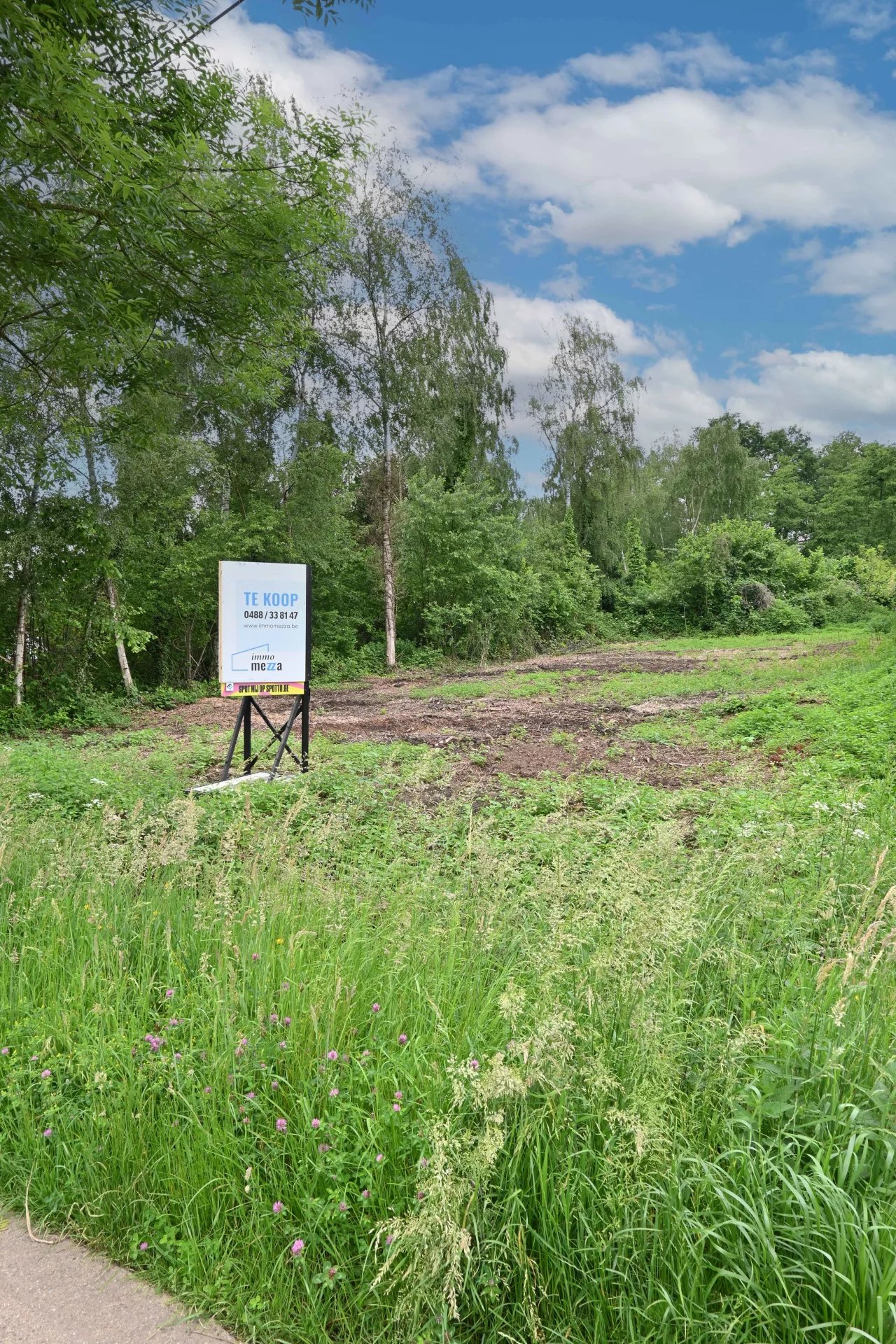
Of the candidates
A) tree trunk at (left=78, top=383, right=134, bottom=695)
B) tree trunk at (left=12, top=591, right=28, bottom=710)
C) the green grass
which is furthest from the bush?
the green grass

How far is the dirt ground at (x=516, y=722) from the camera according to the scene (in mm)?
8336

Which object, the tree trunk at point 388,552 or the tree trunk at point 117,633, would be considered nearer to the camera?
the tree trunk at point 117,633

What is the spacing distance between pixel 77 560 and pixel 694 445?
1427 inches

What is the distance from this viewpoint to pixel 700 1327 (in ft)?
5.55

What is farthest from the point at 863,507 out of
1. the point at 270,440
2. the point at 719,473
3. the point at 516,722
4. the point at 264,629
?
the point at 264,629

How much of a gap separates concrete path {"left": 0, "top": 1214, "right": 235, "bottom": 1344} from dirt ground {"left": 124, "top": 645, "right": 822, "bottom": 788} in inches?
227

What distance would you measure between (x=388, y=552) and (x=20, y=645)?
11730 millimetres

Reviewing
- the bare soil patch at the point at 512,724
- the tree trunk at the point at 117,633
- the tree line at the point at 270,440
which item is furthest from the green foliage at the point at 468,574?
the tree trunk at the point at 117,633

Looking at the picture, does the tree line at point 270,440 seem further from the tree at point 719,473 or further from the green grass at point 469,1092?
the green grass at point 469,1092

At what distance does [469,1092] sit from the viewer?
1955 mm

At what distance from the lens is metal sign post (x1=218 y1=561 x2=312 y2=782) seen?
777 cm

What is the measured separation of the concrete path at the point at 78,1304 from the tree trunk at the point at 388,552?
829 inches

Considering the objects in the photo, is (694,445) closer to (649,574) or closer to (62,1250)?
(649,574)

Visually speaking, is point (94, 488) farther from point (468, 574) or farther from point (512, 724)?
point (468, 574)
